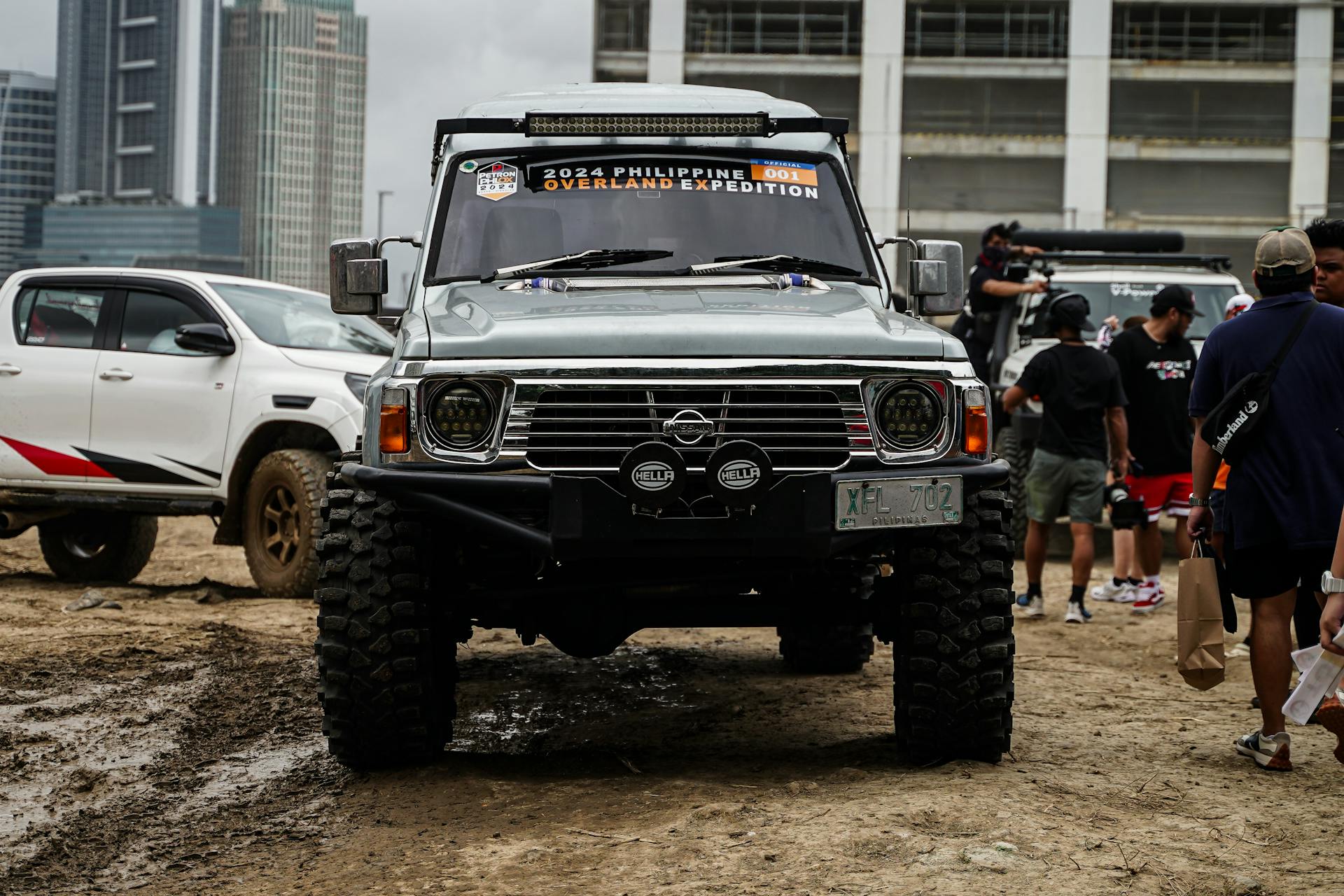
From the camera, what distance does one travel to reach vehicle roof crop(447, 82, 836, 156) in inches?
254

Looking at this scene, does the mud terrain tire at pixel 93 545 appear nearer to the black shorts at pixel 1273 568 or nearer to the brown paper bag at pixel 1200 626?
the brown paper bag at pixel 1200 626

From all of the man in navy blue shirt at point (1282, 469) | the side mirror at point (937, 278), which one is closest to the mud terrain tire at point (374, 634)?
the side mirror at point (937, 278)

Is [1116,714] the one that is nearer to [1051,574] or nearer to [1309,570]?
[1309,570]

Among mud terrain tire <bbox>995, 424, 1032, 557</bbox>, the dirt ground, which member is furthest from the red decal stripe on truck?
mud terrain tire <bbox>995, 424, 1032, 557</bbox>

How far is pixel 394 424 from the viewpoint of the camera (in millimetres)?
5043

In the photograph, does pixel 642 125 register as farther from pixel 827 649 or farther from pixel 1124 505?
pixel 1124 505

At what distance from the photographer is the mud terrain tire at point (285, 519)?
945cm

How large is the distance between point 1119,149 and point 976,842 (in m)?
54.0

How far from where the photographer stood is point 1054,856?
14.2ft

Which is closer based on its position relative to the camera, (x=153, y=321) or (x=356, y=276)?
(x=356, y=276)

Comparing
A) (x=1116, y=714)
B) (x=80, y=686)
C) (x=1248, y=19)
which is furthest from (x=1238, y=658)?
(x=1248, y=19)

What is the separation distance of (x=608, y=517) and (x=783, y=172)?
2.16m

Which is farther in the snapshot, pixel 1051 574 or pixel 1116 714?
pixel 1051 574

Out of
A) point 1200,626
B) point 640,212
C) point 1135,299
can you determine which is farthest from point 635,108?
point 1135,299
